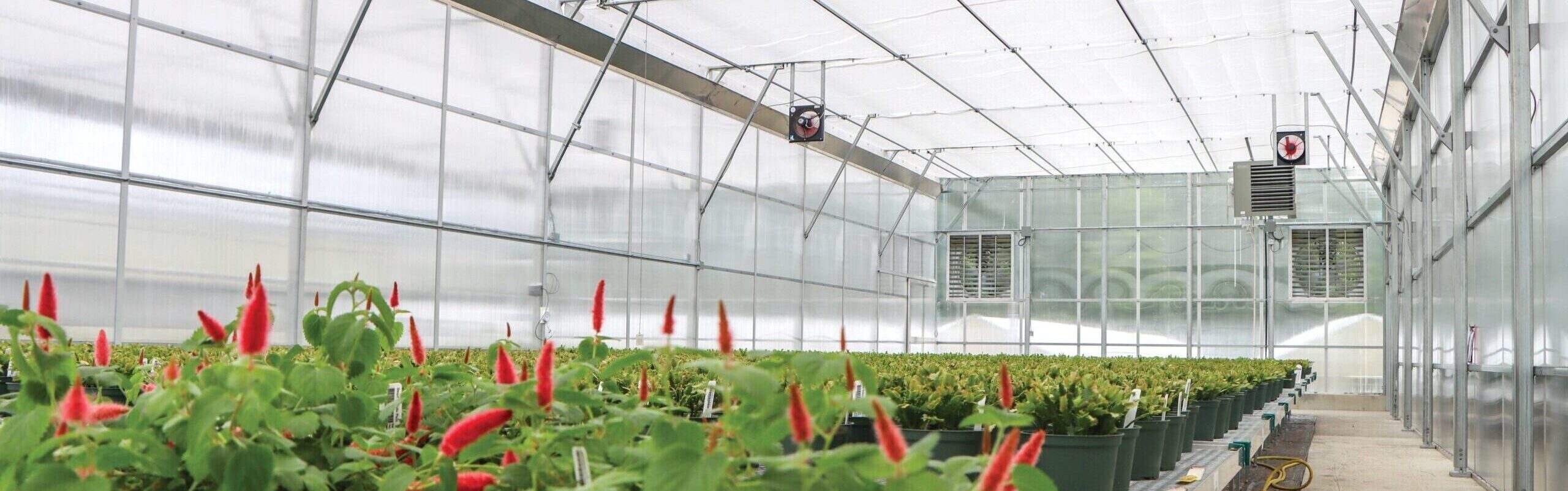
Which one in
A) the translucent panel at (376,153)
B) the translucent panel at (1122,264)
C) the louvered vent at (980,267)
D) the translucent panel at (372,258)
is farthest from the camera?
the louvered vent at (980,267)

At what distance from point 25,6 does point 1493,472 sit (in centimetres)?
1065

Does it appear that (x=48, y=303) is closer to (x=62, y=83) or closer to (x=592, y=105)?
(x=62, y=83)

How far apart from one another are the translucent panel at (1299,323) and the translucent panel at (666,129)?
12368 millimetres

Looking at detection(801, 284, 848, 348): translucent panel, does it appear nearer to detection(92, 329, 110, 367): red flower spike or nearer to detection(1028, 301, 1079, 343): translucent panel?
detection(1028, 301, 1079, 343): translucent panel

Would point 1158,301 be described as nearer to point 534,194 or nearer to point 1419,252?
point 1419,252

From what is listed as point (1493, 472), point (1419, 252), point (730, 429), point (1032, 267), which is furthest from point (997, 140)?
point (730, 429)

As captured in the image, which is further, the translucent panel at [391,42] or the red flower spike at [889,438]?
the translucent panel at [391,42]

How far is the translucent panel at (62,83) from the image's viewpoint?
27.3ft

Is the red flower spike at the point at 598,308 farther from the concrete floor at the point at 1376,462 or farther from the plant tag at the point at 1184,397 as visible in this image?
the concrete floor at the point at 1376,462

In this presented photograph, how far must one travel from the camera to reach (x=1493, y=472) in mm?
8141

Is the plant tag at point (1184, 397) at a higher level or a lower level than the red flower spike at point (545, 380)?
lower

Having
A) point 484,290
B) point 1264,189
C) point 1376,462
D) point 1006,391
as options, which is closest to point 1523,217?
point 1376,462

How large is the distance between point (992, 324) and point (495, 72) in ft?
47.5

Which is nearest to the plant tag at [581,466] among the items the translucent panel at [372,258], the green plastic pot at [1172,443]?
the green plastic pot at [1172,443]
